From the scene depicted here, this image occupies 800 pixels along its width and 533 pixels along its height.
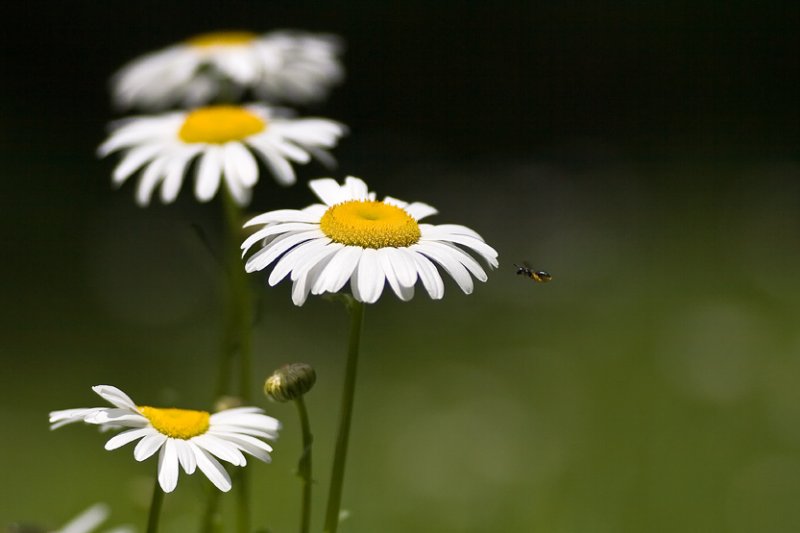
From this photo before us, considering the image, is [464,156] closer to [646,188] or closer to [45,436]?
[646,188]

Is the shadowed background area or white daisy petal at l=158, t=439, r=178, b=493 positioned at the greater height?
the shadowed background area

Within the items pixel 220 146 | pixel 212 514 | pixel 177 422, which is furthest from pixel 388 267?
pixel 220 146

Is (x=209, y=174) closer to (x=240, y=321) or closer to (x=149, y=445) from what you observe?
(x=240, y=321)

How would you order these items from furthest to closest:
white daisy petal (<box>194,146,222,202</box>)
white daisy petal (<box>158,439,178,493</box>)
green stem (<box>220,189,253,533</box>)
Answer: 1. white daisy petal (<box>194,146,222,202</box>)
2. green stem (<box>220,189,253,533</box>)
3. white daisy petal (<box>158,439,178,493</box>)

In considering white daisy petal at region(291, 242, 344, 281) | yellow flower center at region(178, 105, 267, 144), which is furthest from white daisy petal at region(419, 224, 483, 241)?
yellow flower center at region(178, 105, 267, 144)

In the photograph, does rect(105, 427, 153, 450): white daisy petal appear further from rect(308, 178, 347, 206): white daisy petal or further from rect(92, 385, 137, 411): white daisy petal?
rect(308, 178, 347, 206): white daisy petal
